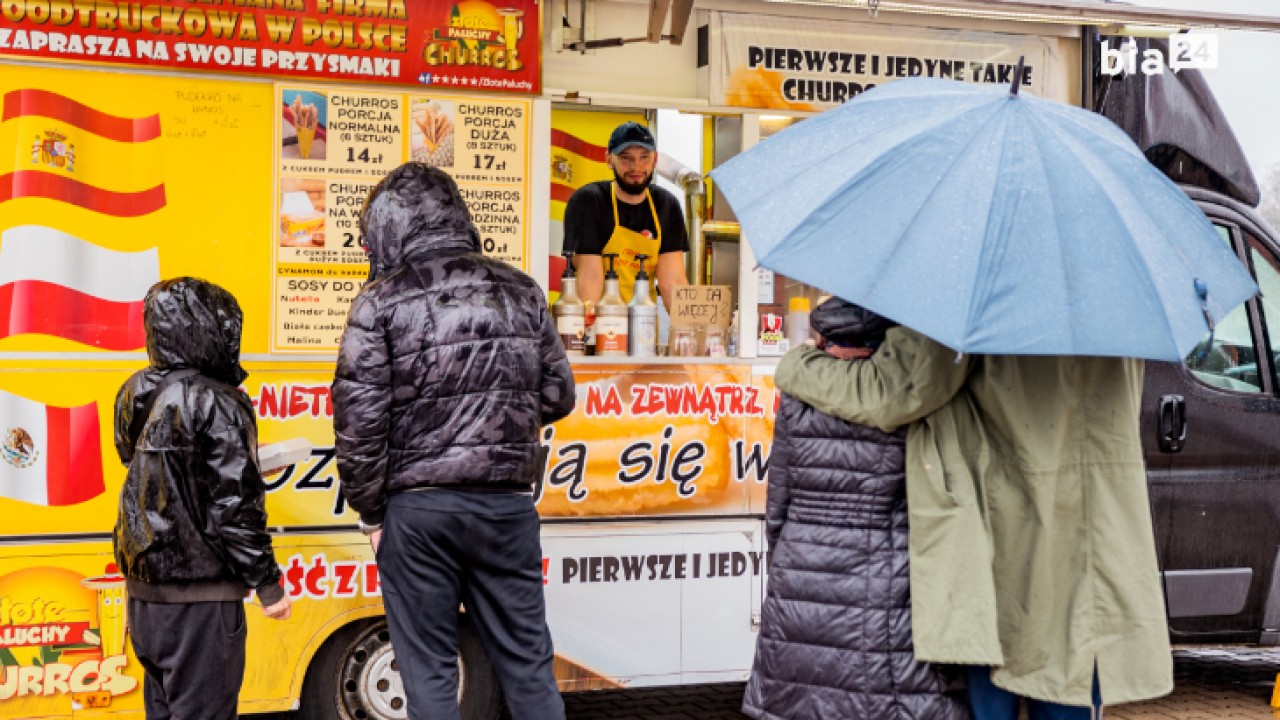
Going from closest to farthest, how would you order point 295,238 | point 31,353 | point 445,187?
1. point 445,187
2. point 31,353
3. point 295,238

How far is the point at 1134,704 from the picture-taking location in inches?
238

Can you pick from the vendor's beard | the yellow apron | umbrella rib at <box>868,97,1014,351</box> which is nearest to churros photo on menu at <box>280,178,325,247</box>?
the yellow apron

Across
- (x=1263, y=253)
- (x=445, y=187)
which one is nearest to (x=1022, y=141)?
(x=445, y=187)

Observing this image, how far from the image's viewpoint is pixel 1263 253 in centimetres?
586

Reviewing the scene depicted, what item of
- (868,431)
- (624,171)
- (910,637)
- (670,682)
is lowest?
(670,682)

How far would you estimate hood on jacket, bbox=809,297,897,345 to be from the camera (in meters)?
3.11

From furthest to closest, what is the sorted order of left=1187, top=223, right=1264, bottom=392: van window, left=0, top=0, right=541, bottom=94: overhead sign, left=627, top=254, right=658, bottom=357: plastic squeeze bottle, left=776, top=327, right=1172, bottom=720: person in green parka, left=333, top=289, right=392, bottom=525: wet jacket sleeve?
left=1187, top=223, right=1264, bottom=392: van window → left=627, top=254, right=658, bottom=357: plastic squeeze bottle → left=0, top=0, right=541, bottom=94: overhead sign → left=333, top=289, right=392, bottom=525: wet jacket sleeve → left=776, top=327, right=1172, bottom=720: person in green parka

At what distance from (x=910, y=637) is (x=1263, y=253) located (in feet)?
12.7

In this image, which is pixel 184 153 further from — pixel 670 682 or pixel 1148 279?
pixel 1148 279

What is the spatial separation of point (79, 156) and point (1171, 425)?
4611 millimetres

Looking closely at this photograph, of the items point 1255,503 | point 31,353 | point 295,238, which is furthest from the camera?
point 1255,503

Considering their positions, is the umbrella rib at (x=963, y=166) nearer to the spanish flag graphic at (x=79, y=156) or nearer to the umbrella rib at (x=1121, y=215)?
the umbrella rib at (x=1121, y=215)

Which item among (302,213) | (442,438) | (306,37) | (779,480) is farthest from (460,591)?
(306,37)
